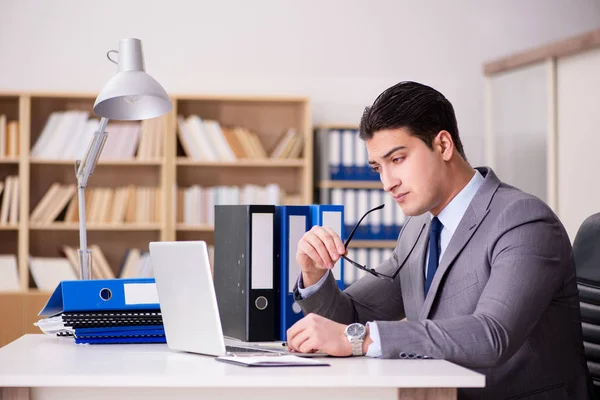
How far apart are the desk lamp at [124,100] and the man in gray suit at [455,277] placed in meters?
0.54

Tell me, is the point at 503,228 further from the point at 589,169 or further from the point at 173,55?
the point at 173,55

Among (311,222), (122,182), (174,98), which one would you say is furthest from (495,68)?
(311,222)

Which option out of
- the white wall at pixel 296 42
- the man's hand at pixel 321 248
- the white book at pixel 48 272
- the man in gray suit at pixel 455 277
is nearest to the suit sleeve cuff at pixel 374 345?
the man in gray suit at pixel 455 277

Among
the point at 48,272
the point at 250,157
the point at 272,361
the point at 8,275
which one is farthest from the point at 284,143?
the point at 272,361

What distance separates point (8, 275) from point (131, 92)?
329cm

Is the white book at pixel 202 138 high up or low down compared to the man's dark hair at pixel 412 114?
up

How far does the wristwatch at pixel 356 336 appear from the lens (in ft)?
5.18

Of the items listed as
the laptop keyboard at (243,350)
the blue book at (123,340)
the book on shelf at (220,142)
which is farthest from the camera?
the book on shelf at (220,142)

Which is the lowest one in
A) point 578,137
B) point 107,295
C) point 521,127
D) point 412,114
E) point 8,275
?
point 8,275

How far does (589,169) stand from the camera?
4.54 meters

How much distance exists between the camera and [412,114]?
74.2 inches

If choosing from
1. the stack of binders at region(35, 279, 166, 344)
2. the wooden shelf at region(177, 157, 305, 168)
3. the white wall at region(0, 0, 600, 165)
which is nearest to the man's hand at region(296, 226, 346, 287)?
the stack of binders at region(35, 279, 166, 344)

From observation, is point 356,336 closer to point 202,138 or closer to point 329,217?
point 329,217

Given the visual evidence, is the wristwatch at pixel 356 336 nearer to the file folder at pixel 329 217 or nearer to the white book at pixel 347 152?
the file folder at pixel 329 217
